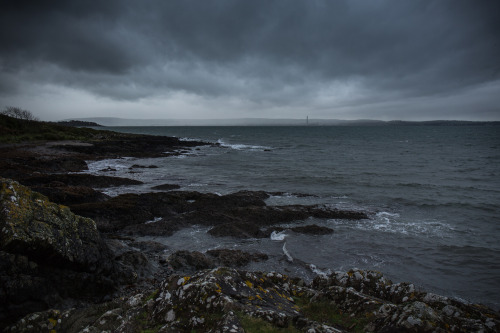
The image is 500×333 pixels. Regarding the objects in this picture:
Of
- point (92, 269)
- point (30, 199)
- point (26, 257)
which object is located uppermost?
point (30, 199)

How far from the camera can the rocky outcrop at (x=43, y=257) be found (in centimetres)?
677

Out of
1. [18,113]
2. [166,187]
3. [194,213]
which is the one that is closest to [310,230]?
[194,213]

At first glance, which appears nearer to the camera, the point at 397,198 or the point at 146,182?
the point at 397,198

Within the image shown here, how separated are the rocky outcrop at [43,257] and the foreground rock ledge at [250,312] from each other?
40.2 inches

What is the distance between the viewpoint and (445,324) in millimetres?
5215

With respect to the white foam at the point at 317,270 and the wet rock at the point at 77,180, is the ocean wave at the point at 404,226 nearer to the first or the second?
the white foam at the point at 317,270

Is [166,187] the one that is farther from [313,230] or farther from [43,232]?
[43,232]

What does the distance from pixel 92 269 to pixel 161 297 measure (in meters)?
3.70

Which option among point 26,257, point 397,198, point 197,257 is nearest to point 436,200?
point 397,198

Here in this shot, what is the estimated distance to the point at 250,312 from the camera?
5453mm

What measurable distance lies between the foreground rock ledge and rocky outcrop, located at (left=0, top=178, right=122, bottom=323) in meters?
1.02

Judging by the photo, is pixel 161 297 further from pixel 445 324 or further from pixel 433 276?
pixel 433 276

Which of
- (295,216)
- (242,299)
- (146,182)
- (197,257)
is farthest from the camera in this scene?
(146,182)

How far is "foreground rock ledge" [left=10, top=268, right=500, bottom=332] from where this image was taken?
525 centimetres
